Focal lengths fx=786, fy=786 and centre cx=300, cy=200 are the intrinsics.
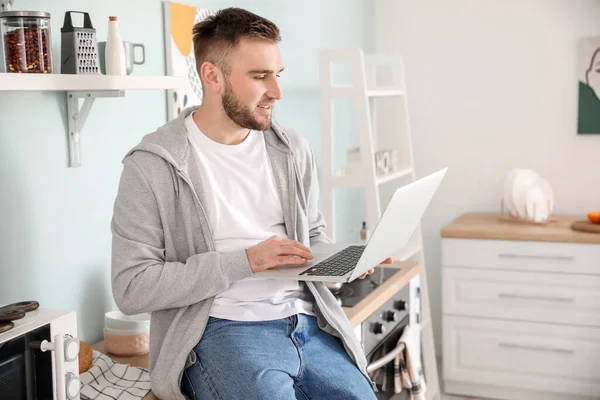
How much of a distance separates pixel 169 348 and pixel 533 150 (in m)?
2.65

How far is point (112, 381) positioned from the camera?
5.93 feet

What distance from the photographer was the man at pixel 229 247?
1649 mm

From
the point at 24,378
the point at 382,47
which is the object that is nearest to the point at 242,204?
the point at 24,378

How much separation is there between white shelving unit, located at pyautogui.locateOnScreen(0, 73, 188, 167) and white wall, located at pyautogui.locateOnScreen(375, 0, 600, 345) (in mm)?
2265

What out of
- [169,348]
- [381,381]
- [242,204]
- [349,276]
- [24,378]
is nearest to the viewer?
[24,378]

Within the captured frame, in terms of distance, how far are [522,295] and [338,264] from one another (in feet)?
6.41

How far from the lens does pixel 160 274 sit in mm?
1643

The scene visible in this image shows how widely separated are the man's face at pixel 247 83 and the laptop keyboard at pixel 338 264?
0.35 m

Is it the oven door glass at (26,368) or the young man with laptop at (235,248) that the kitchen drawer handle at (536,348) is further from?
the oven door glass at (26,368)

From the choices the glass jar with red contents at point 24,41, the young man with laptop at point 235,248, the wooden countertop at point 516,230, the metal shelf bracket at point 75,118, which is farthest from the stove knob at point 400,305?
the glass jar with red contents at point 24,41

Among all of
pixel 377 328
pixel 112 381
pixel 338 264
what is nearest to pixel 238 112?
pixel 338 264

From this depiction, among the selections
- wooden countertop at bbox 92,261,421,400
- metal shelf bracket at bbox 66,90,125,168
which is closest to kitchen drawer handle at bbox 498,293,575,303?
wooden countertop at bbox 92,261,421,400

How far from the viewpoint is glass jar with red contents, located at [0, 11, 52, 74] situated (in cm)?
160

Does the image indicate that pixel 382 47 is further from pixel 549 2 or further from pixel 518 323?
pixel 518 323
